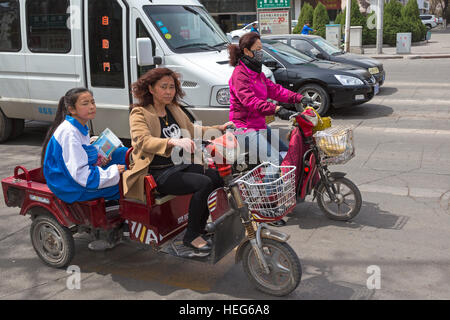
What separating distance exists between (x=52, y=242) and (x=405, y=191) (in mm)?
4146

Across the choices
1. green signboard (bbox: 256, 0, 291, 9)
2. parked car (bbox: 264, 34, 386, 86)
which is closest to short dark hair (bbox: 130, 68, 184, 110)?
parked car (bbox: 264, 34, 386, 86)

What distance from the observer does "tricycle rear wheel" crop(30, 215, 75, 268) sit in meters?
4.40

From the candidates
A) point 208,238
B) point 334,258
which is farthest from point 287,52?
point 208,238

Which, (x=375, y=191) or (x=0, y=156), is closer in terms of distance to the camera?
(x=375, y=191)

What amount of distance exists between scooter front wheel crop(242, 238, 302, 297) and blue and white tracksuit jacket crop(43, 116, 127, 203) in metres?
1.28

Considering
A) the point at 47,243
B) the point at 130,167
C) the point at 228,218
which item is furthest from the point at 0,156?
the point at 228,218

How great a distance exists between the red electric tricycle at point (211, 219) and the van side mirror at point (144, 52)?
3.08 m

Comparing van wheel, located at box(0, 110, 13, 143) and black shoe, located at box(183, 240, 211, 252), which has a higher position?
van wheel, located at box(0, 110, 13, 143)

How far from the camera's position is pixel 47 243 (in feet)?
15.0

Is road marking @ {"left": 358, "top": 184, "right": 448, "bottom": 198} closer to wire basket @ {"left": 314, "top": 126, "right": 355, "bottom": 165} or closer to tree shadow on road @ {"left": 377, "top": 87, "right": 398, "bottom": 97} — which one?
wire basket @ {"left": 314, "top": 126, "right": 355, "bottom": 165}

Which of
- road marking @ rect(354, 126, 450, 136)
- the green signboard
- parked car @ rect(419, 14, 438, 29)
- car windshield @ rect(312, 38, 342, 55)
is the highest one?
parked car @ rect(419, 14, 438, 29)
